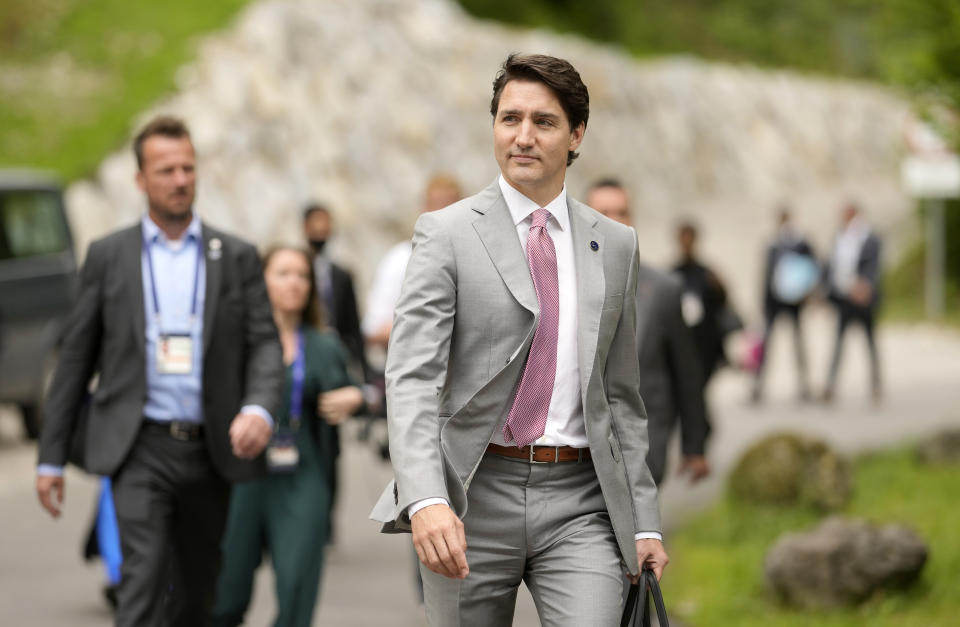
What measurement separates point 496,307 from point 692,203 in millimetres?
35105

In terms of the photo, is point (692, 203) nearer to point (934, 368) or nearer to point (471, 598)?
point (934, 368)

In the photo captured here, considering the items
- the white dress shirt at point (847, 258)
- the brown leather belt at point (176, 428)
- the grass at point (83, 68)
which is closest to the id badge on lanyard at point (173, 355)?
the brown leather belt at point (176, 428)

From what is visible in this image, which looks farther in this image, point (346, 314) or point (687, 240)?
Result: point (687, 240)

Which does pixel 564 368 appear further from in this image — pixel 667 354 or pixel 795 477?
pixel 795 477

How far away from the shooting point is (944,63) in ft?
31.3

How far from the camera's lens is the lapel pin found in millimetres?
5445

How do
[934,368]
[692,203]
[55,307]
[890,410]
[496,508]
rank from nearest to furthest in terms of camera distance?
1. [496,508]
2. [55,307]
3. [890,410]
4. [934,368]
5. [692,203]

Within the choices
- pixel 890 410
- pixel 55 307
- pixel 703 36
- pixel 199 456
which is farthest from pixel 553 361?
pixel 703 36

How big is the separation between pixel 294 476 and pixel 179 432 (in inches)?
43.7

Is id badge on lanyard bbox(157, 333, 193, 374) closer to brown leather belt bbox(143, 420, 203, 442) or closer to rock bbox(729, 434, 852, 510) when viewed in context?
brown leather belt bbox(143, 420, 203, 442)

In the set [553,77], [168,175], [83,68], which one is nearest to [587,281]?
[553,77]

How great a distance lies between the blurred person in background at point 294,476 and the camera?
19.7 feet

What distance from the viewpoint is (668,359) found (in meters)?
6.68

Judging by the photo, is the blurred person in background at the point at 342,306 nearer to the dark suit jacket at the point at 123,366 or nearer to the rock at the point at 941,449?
the dark suit jacket at the point at 123,366
